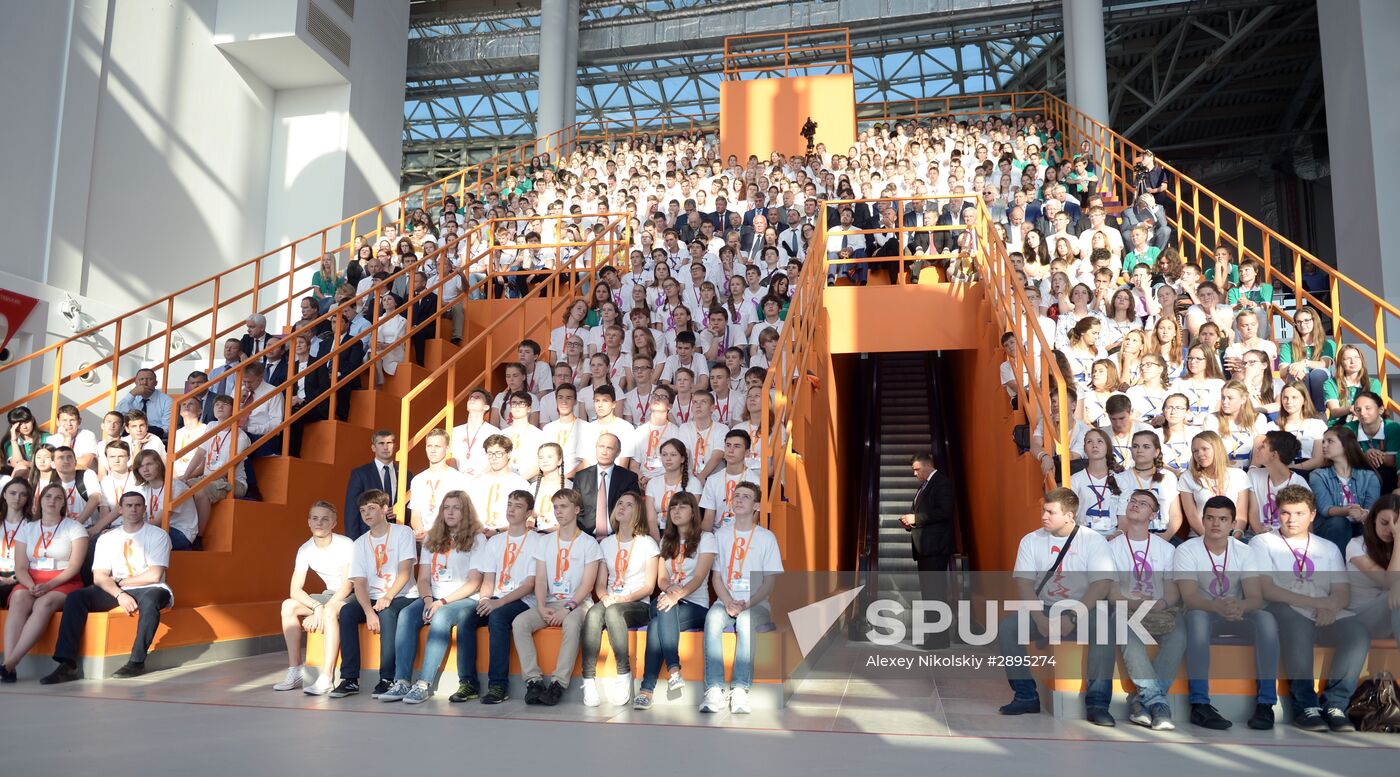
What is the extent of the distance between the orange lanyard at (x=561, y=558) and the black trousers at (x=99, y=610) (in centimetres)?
273

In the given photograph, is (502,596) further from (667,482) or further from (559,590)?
(667,482)

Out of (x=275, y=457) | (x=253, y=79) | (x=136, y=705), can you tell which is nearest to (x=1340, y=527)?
(x=136, y=705)

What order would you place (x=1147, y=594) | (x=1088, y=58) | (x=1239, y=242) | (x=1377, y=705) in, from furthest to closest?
(x=1088, y=58) < (x=1239, y=242) < (x=1147, y=594) < (x=1377, y=705)

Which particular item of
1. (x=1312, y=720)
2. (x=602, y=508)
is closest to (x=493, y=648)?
(x=602, y=508)

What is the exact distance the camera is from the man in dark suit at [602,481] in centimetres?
716

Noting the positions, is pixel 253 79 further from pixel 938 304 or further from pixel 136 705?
pixel 136 705

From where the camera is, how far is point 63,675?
21.3 feet

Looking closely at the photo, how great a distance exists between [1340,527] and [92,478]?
841cm

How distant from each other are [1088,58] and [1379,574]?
1676cm

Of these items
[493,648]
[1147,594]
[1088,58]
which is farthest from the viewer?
[1088,58]

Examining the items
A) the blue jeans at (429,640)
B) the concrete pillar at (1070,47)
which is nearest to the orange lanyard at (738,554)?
the blue jeans at (429,640)

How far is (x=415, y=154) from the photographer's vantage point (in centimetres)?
3431

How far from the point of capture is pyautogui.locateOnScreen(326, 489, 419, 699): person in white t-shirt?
6.31 metres

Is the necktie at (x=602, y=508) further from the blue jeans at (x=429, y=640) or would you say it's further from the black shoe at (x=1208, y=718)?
the black shoe at (x=1208, y=718)
